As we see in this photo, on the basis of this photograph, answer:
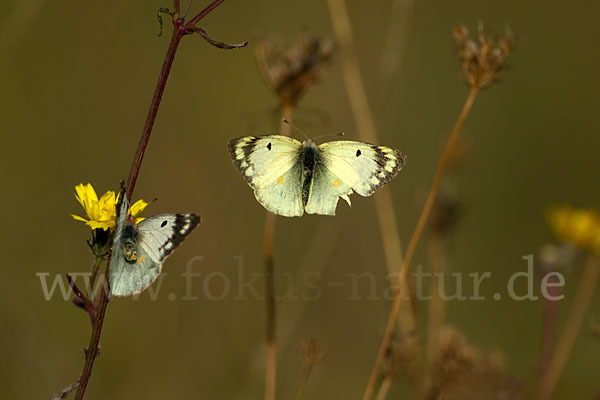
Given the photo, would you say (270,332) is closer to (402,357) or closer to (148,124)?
(402,357)

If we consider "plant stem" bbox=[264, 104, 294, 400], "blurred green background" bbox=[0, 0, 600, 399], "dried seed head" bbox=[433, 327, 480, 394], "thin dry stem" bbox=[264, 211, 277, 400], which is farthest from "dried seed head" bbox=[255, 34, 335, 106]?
"dried seed head" bbox=[433, 327, 480, 394]

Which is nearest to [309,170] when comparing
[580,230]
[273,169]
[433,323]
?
[273,169]

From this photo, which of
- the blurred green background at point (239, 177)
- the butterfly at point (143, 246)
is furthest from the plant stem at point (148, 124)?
the blurred green background at point (239, 177)

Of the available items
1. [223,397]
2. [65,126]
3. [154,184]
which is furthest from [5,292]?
[65,126]

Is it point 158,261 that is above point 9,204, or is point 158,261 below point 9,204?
below

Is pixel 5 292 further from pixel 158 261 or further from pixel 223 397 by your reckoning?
pixel 158 261

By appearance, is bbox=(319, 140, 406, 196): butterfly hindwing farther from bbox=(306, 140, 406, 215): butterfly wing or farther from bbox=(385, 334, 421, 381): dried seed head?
bbox=(385, 334, 421, 381): dried seed head
